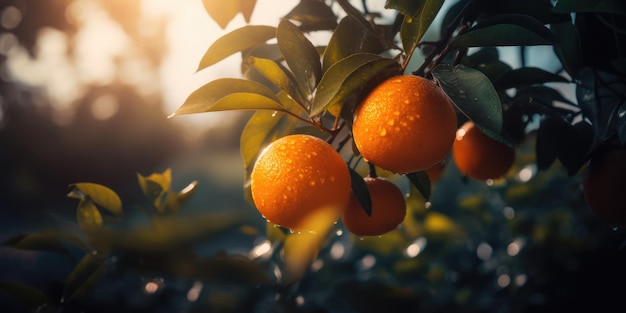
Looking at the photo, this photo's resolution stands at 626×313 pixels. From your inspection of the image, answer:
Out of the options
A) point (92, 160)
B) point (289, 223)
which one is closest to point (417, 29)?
point (289, 223)

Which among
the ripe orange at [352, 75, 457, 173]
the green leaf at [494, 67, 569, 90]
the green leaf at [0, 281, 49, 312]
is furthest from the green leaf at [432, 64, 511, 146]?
the green leaf at [0, 281, 49, 312]

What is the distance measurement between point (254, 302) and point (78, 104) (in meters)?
16.0

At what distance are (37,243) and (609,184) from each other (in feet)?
2.91

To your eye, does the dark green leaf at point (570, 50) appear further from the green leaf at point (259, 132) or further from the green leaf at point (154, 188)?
the green leaf at point (154, 188)

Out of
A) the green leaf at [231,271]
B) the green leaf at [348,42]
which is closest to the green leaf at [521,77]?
the green leaf at [348,42]

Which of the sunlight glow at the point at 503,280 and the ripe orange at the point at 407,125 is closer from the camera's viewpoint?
the ripe orange at the point at 407,125

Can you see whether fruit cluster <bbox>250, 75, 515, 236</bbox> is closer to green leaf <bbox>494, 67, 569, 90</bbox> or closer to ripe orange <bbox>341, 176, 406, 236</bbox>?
ripe orange <bbox>341, 176, 406, 236</bbox>

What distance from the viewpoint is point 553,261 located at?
1.77 meters

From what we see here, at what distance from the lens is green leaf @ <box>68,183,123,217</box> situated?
0.78 m

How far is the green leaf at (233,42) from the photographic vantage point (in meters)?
0.69

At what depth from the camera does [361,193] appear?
2.05 feet

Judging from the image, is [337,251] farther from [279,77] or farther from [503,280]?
[279,77]

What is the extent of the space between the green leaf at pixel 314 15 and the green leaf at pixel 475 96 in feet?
1.13

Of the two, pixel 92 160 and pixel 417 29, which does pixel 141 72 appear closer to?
pixel 92 160
